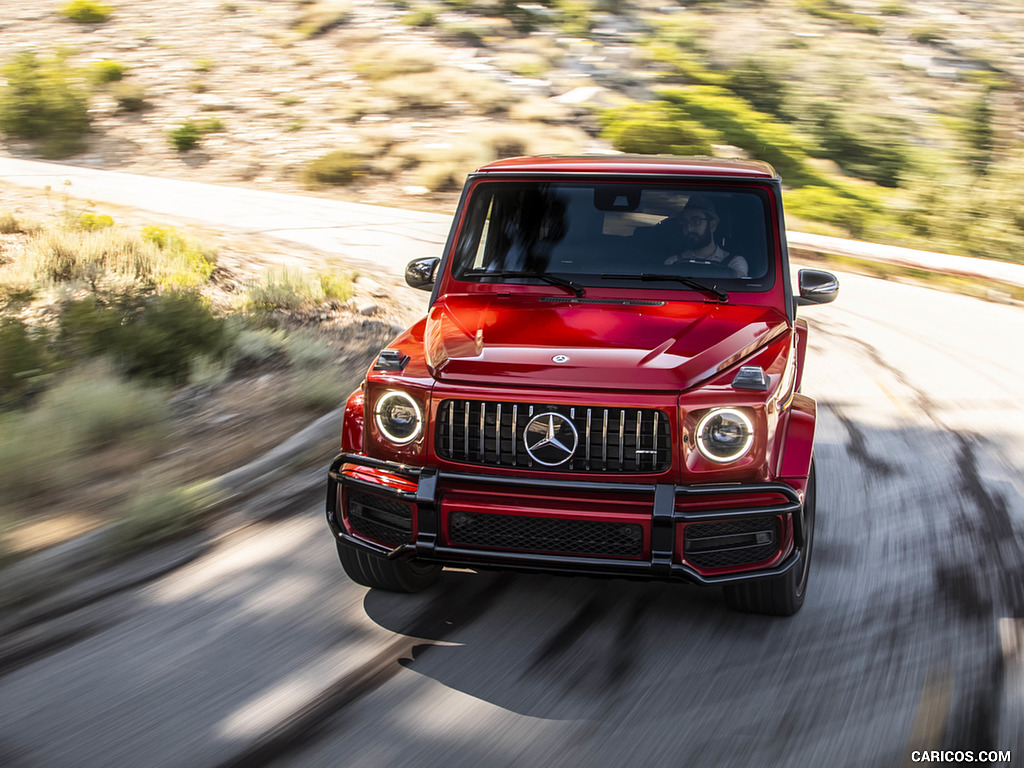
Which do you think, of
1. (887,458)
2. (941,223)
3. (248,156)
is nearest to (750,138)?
(941,223)

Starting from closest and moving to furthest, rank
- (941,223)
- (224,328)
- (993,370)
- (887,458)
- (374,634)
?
(374,634) → (887,458) → (224,328) → (993,370) → (941,223)

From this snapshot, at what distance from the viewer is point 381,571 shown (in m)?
4.16

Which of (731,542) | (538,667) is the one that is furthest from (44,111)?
(731,542)

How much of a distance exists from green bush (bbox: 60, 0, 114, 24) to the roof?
34804 mm

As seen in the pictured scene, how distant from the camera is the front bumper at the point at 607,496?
3492 mm

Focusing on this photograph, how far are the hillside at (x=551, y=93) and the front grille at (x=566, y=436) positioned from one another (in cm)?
1557

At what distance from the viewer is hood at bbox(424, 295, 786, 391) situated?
12.0 feet

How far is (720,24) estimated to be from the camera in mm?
33000

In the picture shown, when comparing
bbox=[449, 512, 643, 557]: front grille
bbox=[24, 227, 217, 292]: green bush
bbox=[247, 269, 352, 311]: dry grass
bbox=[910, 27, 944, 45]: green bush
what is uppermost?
bbox=[449, 512, 643, 557]: front grille

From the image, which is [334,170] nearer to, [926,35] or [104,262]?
[104,262]

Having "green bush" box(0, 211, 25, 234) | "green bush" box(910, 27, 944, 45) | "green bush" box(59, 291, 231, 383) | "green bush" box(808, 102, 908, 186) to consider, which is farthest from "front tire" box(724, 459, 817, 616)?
"green bush" box(910, 27, 944, 45)

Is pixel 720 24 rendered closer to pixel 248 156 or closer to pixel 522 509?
pixel 248 156

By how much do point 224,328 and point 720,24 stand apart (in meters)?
29.0

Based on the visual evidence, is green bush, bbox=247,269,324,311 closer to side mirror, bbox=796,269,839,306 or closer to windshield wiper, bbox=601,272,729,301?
windshield wiper, bbox=601,272,729,301
